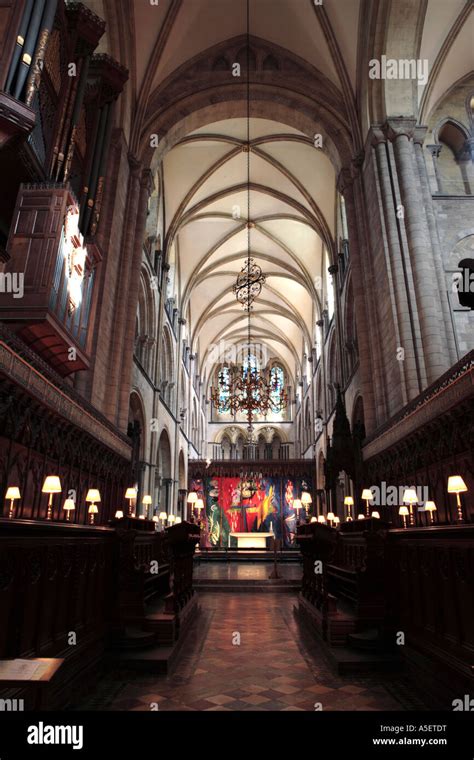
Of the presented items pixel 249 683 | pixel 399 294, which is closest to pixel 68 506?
pixel 249 683

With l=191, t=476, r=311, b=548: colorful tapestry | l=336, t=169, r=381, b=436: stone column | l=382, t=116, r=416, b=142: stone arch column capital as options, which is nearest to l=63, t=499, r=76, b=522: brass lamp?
l=336, t=169, r=381, b=436: stone column

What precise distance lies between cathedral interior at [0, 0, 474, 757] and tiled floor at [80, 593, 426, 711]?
0.13 ft

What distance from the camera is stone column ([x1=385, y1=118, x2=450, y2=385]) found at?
34.6ft

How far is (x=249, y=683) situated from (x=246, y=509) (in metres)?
23.9

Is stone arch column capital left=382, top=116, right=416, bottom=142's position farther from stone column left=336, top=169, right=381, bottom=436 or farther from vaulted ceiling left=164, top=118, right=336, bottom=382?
vaulted ceiling left=164, top=118, right=336, bottom=382

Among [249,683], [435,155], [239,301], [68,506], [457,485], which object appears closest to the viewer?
[249,683]

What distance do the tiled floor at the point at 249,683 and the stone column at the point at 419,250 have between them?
6.67 m

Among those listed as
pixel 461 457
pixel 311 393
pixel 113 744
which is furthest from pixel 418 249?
pixel 311 393

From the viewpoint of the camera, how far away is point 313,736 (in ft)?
8.55

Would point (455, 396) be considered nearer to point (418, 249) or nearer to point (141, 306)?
point (418, 249)

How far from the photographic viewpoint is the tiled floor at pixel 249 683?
3828 millimetres

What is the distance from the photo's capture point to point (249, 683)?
4.38m

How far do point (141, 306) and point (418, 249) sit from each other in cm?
978

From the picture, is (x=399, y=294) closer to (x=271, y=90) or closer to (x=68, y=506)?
(x=68, y=506)
